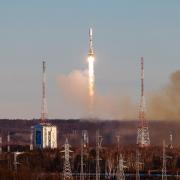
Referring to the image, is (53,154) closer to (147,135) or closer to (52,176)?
(147,135)

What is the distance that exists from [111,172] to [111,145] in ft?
29.0

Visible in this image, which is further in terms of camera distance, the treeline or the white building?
the white building

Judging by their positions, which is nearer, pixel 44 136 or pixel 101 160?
pixel 101 160

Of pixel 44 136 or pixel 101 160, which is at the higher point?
pixel 44 136

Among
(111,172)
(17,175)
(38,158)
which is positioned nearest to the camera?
(17,175)

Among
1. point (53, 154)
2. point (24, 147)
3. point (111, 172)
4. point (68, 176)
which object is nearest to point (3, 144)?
point (24, 147)

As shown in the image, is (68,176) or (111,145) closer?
(68,176)

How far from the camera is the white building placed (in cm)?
9000

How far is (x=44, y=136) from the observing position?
296 ft

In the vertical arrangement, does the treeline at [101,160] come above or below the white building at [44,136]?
below

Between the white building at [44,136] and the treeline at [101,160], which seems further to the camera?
the white building at [44,136]

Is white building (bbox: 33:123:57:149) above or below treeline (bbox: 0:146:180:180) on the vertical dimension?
above

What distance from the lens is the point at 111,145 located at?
7956cm

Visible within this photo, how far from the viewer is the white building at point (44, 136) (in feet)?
295
